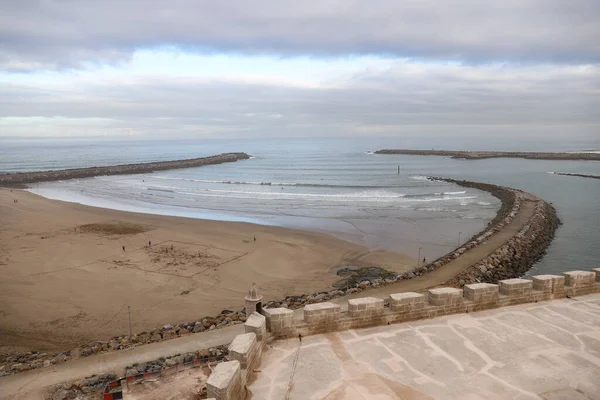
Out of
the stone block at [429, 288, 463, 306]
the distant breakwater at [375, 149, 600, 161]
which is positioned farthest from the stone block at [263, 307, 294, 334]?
the distant breakwater at [375, 149, 600, 161]

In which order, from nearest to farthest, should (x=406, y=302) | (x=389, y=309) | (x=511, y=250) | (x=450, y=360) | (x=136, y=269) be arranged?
(x=450, y=360) < (x=406, y=302) < (x=389, y=309) < (x=136, y=269) < (x=511, y=250)

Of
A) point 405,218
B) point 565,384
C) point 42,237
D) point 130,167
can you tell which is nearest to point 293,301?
point 565,384

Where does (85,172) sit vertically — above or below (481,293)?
above

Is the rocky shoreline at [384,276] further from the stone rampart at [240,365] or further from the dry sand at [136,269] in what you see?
the stone rampart at [240,365]

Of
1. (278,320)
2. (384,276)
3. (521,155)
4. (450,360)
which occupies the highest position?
(521,155)

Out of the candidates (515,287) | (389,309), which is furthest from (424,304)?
(515,287)

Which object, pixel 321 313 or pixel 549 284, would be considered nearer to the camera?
pixel 321 313

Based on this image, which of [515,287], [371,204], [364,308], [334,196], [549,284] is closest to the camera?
[364,308]

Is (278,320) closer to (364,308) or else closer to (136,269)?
(364,308)
